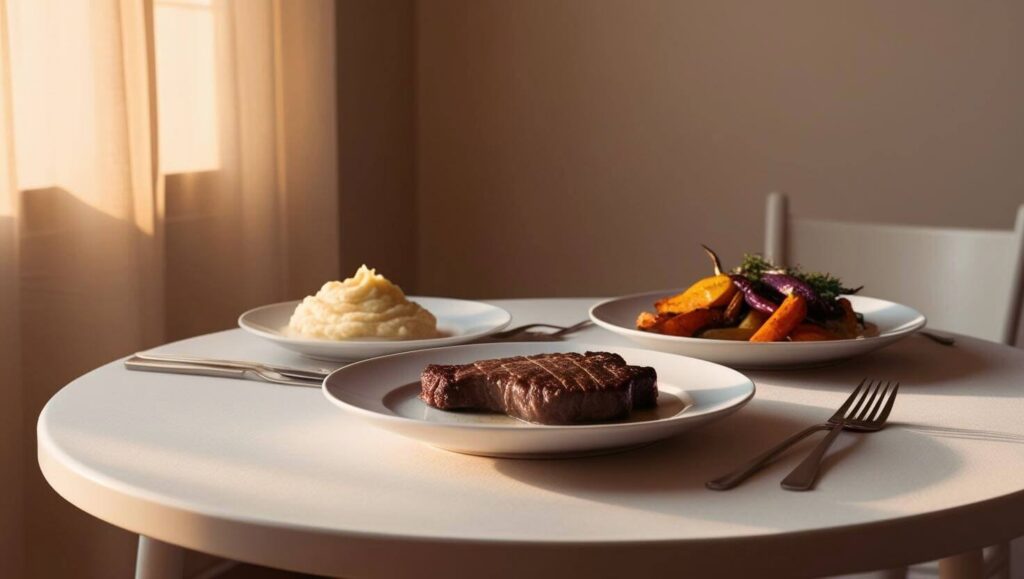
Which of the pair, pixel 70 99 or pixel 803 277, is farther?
pixel 70 99

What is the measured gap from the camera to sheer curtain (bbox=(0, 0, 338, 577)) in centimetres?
230

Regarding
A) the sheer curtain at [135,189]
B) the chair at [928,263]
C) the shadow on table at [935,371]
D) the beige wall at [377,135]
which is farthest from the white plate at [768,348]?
the beige wall at [377,135]

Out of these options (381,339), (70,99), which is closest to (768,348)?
(381,339)

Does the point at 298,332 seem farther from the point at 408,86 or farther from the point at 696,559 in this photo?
the point at 408,86

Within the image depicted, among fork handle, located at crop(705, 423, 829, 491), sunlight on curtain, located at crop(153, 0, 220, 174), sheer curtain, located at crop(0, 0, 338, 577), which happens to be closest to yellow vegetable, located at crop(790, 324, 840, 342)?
fork handle, located at crop(705, 423, 829, 491)

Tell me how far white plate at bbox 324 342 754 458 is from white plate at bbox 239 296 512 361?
119mm

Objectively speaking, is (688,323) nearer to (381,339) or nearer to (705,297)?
(705,297)

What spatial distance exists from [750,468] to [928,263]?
148cm

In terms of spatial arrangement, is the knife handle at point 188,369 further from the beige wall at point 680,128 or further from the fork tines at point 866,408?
the beige wall at point 680,128

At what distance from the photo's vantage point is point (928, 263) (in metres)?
2.24

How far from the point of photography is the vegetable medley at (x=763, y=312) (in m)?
1.38

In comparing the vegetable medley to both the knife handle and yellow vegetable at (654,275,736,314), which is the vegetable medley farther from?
the knife handle

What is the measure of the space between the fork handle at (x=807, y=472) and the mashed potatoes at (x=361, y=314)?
622 mm

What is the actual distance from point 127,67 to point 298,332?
1342mm
